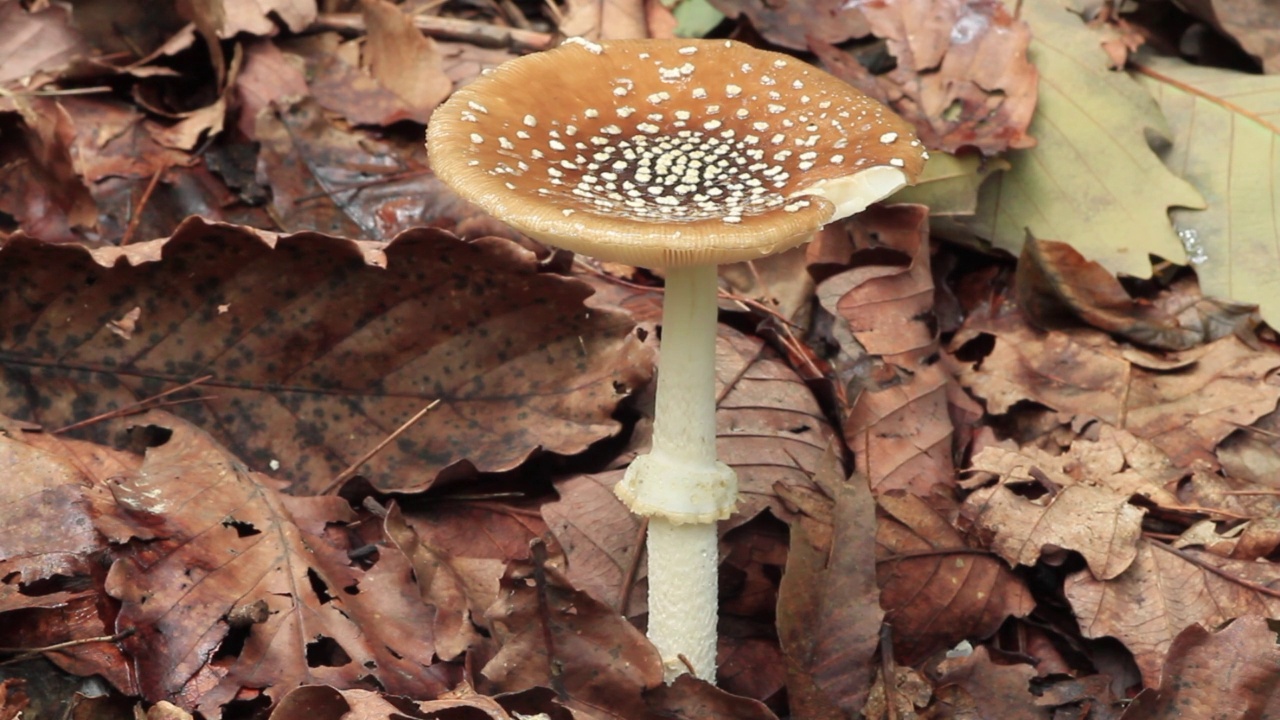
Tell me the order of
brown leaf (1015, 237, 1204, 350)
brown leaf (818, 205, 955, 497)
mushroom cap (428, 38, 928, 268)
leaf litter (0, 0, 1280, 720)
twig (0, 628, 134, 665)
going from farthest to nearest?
brown leaf (1015, 237, 1204, 350) < brown leaf (818, 205, 955, 497) < leaf litter (0, 0, 1280, 720) < twig (0, 628, 134, 665) < mushroom cap (428, 38, 928, 268)

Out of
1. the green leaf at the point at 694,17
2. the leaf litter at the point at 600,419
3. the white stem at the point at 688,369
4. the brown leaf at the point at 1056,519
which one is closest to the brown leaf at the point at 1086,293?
the leaf litter at the point at 600,419

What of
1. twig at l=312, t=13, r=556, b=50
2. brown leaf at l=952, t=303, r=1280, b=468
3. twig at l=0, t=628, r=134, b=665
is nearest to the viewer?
twig at l=0, t=628, r=134, b=665

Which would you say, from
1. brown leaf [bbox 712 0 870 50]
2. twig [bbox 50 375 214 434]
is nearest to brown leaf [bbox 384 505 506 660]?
twig [bbox 50 375 214 434]

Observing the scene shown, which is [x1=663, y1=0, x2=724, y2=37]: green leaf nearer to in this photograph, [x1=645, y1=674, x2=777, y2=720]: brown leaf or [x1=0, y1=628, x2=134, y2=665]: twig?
[x1=645, y1=674, x2=777, y2=720]: brown leaf

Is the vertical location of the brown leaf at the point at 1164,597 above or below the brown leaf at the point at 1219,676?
below

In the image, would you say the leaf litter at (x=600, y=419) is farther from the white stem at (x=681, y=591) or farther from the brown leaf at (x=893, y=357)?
the white stem at (x=681, y=591)

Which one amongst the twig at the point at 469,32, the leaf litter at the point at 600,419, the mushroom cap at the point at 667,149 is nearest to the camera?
the mushroom cap at the point at 667,149
